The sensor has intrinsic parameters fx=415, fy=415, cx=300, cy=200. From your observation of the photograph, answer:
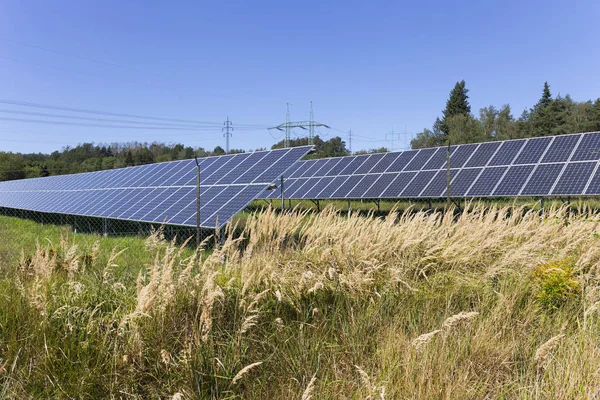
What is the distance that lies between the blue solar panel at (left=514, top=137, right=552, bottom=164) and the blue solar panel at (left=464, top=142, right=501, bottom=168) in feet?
3.82

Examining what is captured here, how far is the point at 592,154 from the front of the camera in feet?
47.8

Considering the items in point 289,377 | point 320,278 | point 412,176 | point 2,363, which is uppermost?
point 412,176

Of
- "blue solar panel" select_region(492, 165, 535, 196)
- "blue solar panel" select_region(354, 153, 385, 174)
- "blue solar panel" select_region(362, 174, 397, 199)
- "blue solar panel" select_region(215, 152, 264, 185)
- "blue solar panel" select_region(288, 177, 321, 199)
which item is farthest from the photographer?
"blue solar panel" select_region(354, 153, 385, 174)

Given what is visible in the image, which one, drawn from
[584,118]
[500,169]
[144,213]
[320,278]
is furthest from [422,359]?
[584,118]

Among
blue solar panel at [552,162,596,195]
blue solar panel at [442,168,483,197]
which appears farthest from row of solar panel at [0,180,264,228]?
blue solar panel at [552,162,596,195]

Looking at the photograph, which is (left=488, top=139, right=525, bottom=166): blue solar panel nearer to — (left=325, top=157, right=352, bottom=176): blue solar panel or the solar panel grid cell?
the solar panel grid cell

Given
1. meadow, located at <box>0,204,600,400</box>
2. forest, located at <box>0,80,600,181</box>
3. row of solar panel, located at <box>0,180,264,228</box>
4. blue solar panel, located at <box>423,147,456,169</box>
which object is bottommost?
meadow, located at <box>0,204,600,400</box>

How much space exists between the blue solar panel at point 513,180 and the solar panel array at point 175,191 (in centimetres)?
732

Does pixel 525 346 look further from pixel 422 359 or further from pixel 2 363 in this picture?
pixel 2 363

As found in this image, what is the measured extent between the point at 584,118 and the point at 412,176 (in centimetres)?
4194

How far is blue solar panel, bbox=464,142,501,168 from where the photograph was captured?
675 inches

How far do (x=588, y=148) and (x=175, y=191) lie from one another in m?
14.8

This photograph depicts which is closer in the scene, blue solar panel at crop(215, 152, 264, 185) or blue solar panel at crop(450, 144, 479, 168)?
blue solar panel at crop(215, 152, 264, 185)

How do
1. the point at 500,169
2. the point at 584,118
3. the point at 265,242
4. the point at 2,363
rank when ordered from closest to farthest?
the point at 2,363, the point at 265,242, the point at 500,169, the point at 584,118
